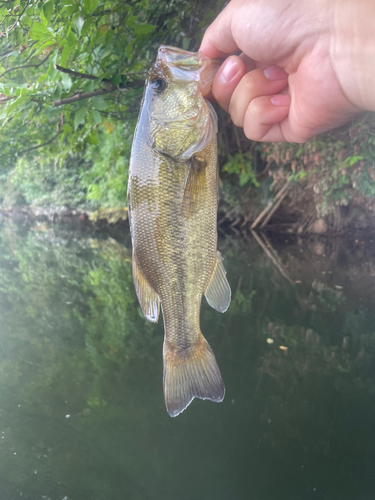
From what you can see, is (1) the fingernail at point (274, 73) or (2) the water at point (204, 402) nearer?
(1) the fingernail at point (274, 73)

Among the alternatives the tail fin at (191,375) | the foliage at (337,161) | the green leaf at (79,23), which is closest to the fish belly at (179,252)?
the tail fin at (191,375)

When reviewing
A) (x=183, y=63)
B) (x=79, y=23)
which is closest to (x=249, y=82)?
(x=183, y=63)

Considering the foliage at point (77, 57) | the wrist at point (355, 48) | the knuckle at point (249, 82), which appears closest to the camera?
the wrist at point (355, 48)

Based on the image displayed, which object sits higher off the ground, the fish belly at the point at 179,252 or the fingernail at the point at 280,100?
the fingernail at the point at 280,100

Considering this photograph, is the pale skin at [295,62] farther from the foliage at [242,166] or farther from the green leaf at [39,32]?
the foliage at [242,166]

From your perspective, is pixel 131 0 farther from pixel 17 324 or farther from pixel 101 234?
pixel 101 234
